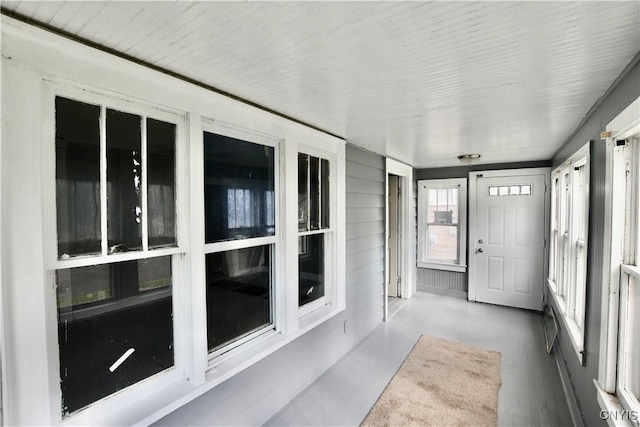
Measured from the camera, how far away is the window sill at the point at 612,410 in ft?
4.64

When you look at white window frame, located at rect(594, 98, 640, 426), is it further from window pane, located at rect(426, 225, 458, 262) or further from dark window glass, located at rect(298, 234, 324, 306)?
window pane, located at rect(426, 225, 458, 262)

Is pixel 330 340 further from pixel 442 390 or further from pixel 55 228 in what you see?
pixel 55 228

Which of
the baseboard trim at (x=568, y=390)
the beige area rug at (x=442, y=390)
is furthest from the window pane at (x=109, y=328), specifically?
the baseboard trim at (x=568, y=390)

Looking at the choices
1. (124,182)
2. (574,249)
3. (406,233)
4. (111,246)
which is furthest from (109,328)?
(406,233)

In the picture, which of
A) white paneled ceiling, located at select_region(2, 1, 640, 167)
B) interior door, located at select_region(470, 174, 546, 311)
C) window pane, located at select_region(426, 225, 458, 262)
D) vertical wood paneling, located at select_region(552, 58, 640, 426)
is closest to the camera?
white paneled ceiling, located at select_region(2, 1, 640, 167)

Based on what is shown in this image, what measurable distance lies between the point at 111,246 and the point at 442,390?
111 inches

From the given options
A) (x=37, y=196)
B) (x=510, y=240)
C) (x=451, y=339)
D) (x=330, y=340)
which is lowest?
(x=451, y=339)

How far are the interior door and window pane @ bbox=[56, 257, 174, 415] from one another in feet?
16.0

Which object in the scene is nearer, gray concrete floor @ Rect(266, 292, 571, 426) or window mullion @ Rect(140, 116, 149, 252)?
window mullion @ Rect(140, 116, 149, 252)

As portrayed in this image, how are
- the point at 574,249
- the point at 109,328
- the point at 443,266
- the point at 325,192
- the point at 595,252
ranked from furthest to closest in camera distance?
1. the point at 443,266
2. the point at 325,192
3. the point at 574,249
4. the point at 595,252
5. the point at 109,328

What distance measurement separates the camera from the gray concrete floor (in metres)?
2.37

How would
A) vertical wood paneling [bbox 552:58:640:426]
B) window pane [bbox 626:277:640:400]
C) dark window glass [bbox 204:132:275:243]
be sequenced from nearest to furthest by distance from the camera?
window pane [bbox 626:277:640:400]
vertical wood paneling [bbox 552:58:640:426]
dark window glass [bbox 204:132:275:243]

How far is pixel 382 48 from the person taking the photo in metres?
1.29

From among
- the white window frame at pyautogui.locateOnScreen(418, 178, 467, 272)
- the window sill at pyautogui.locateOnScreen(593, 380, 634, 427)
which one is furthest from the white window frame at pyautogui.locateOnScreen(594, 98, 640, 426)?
the white window frame at pyautogui.locateOnScreen(418, 178, 467, 272)
